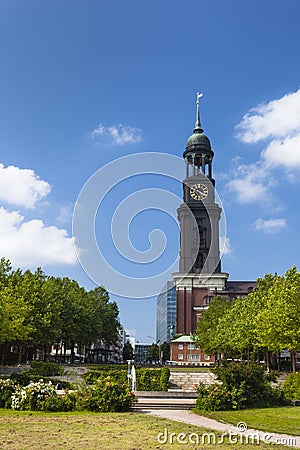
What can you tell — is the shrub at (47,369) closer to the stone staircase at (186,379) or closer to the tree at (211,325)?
the stone staircase at (186,379)

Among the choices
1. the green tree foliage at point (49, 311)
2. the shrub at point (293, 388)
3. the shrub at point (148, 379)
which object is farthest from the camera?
the green tree foliage at point (49, 311)

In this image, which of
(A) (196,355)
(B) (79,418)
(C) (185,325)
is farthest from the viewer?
(C) (185,325)

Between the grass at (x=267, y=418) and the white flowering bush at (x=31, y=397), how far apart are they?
6599 mm

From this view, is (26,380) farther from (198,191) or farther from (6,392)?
(198,191)

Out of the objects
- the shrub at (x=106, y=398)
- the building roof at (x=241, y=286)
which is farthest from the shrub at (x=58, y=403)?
the building roof at (x=241, y=286)

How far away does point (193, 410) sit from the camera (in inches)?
878

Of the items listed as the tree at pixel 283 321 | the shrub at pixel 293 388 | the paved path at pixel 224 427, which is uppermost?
the tree at pixel 283 321

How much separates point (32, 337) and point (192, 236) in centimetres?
5400

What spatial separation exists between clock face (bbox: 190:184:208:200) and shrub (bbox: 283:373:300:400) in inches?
3113

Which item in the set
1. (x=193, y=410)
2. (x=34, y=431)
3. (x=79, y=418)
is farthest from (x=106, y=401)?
(x=34, y=431)

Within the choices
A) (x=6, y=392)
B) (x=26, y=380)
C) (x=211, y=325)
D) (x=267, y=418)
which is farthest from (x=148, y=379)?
(x=211, y=325)

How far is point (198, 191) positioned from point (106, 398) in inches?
3464

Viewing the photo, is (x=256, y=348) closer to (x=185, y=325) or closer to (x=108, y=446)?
(x=108, y=446)

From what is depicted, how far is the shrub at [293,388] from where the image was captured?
2748cm
